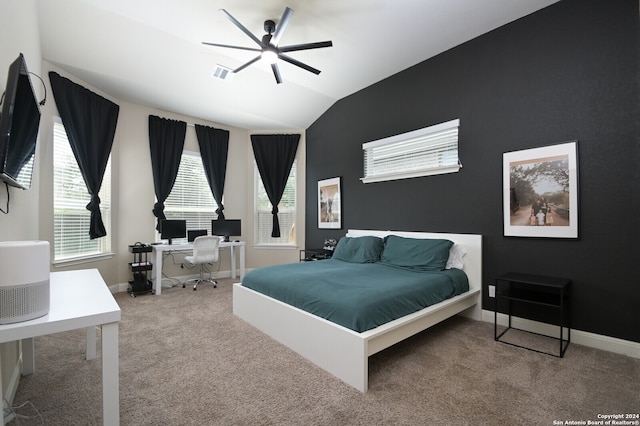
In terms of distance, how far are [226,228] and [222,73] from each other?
2.62 meters

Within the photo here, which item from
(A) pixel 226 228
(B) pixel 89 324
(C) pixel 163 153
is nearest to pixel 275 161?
(A) pixel 226 228

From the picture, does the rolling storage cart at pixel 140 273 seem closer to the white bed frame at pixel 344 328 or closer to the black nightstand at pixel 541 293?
the white bed frame at pixel 344 328

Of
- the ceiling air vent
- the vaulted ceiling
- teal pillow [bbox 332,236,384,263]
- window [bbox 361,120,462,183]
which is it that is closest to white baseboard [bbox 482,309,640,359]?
teal pillow [bbox 332,236,384,263]

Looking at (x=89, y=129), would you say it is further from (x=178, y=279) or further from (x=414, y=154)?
(x=414, y=154)

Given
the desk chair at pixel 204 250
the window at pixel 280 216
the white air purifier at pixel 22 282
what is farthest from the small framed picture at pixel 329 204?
the white air purifier at pixel 22 282

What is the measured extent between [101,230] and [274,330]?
3.13 meters

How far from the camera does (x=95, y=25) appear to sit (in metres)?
3.18

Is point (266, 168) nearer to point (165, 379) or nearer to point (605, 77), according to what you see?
point (165, 379)

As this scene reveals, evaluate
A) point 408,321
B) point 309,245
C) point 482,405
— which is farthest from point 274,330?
point 309,245

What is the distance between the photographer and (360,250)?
12.8 feet

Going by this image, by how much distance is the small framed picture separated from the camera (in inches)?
199

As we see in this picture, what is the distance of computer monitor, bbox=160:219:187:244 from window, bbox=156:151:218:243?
349 mm

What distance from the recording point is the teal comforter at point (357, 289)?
2146 mm

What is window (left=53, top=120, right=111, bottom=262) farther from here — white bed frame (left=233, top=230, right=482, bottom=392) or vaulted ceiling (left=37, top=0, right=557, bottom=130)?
white bed frame (left=233, top=230, right=482, bottom=392)
